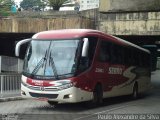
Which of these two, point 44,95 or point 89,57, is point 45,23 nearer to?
point 89,57

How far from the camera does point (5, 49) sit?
42.7 m

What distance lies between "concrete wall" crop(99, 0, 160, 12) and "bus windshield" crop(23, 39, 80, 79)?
7.32 metres

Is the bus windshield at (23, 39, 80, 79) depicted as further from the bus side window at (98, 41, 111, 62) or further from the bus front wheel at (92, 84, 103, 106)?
the bus front wheel at (92, 84, 103, 106)

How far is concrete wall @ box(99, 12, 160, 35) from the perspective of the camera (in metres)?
24.5

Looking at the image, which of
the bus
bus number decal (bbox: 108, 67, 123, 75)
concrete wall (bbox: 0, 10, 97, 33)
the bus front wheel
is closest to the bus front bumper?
the bus

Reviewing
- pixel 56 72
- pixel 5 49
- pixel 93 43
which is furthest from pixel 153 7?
pixel 5 49

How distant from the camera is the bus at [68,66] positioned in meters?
16.8

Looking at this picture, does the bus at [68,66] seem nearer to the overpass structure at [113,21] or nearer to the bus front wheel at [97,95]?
the bus front wheel at [97,95]

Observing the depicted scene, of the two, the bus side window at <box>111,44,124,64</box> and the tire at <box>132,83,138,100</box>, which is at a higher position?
the bus side window at <box>111,44,124,64</box>

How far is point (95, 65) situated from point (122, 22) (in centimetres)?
781

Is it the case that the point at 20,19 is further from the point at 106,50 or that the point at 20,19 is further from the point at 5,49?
the point at 5,49

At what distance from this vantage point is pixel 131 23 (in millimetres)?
25266

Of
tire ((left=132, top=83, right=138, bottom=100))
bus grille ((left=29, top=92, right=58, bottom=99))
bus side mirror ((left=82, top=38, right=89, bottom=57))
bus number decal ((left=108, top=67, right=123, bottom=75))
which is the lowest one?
tire ((left=132, top=83, right=138, bottom=100))

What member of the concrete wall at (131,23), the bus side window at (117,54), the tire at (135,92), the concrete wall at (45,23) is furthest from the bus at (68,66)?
the concrete wall at (45,23)
